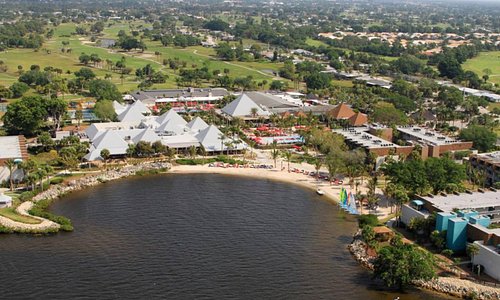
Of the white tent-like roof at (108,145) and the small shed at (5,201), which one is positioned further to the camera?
the white tent-like roof at (108,145)

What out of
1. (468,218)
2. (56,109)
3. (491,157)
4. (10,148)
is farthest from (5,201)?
(491,157)

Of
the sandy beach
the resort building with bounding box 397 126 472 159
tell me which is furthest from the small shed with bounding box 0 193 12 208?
the resort building with bounding box 397 126 472 159

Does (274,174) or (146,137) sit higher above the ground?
(146,137)

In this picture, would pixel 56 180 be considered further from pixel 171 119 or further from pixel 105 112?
pixel 105 112

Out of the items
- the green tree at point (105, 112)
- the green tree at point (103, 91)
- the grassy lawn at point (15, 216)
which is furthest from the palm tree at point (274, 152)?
the green tree at point (103, 91)

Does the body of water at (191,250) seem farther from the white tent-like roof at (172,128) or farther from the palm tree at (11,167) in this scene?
the white tent-like roof at (172,128)

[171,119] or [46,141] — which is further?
[171,119]
